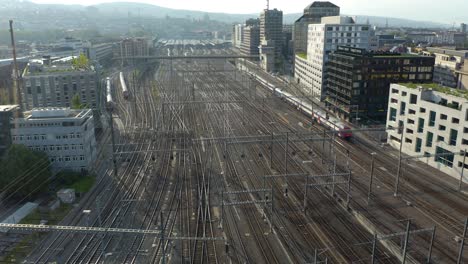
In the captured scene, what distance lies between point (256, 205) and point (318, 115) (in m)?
19.6

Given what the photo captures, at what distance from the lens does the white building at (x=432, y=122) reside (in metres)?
25.6

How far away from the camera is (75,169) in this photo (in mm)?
25922

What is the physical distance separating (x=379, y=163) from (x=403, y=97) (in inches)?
249

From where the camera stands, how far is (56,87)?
37.0 m

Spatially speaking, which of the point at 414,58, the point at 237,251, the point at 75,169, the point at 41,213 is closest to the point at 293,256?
the point at 237,251

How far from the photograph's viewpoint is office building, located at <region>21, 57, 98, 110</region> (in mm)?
36188

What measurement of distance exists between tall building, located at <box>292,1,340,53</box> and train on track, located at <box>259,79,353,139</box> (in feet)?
98.7

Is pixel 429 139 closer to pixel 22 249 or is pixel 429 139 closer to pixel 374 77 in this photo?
pixel 374 77

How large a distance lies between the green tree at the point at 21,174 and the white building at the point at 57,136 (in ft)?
5.17

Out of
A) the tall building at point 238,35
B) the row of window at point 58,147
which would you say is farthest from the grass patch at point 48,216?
the tall building at point 238,35

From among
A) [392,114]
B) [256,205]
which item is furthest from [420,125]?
[256,205]

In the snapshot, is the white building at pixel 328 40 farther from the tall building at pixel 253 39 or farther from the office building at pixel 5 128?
the tall building at pixel 253 39

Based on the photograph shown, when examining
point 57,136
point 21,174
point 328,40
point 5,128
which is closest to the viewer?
point 21,174

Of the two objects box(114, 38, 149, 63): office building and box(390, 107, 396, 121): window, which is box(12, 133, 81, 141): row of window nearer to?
box(390, 107, 396, 121): window
